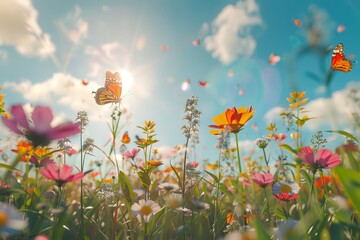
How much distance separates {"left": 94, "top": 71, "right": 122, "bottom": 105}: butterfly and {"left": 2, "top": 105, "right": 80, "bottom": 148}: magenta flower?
89 centimetres

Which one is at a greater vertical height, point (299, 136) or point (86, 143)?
point (299, 136)

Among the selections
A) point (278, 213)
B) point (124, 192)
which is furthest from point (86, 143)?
point (278, 213)

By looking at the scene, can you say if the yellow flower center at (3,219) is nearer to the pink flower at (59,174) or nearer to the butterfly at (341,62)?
the pink flower at (59,174)

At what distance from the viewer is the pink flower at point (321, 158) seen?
3.90 feet

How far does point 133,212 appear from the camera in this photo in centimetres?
129

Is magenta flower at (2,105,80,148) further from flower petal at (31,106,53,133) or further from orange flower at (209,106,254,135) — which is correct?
orange flower at (209,106,254,135)

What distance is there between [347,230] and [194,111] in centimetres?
81

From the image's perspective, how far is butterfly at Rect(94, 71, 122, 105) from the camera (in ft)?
5.82

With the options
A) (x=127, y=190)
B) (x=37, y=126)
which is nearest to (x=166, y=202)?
(x=127, y=190)

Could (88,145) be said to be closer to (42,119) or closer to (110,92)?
(110,92)

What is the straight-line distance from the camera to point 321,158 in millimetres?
1212

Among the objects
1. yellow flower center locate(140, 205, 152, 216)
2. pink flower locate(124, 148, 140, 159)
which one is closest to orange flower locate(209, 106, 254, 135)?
yellow flower center locate(140, 205, 152, 216)

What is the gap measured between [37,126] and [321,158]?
993 mm

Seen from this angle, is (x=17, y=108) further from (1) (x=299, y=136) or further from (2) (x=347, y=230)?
(1) (x=299, y=136)
